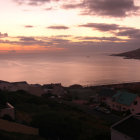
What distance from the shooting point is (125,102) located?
2469cm

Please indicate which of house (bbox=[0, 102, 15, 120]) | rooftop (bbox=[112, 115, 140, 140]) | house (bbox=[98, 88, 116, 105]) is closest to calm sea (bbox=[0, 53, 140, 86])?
house (bbox=[98, 88, 116, 105])

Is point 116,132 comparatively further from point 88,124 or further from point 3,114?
point 3,114

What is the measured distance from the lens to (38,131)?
1381 centimetres

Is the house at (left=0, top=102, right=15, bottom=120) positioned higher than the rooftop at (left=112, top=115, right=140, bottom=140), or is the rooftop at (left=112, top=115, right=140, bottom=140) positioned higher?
the rooftop at (left=112, top=115, right=140, bottom=140)

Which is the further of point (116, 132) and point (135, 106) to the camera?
point (135, 106)

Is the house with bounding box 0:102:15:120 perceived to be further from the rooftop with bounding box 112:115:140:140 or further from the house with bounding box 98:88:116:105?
the house with bounding box 98:88:116:105

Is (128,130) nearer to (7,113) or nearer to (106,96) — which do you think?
(7,113)

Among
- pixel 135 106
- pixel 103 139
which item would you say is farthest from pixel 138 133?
pixel 135 106

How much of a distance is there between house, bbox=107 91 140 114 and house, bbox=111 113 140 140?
43.3 feet

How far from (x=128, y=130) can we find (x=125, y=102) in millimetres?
14758

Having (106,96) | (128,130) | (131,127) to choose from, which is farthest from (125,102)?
(128,130)

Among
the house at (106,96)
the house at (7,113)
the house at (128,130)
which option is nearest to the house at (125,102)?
the house at (106,96)

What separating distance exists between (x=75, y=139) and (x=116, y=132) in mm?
3107

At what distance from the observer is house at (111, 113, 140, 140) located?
10023mm
